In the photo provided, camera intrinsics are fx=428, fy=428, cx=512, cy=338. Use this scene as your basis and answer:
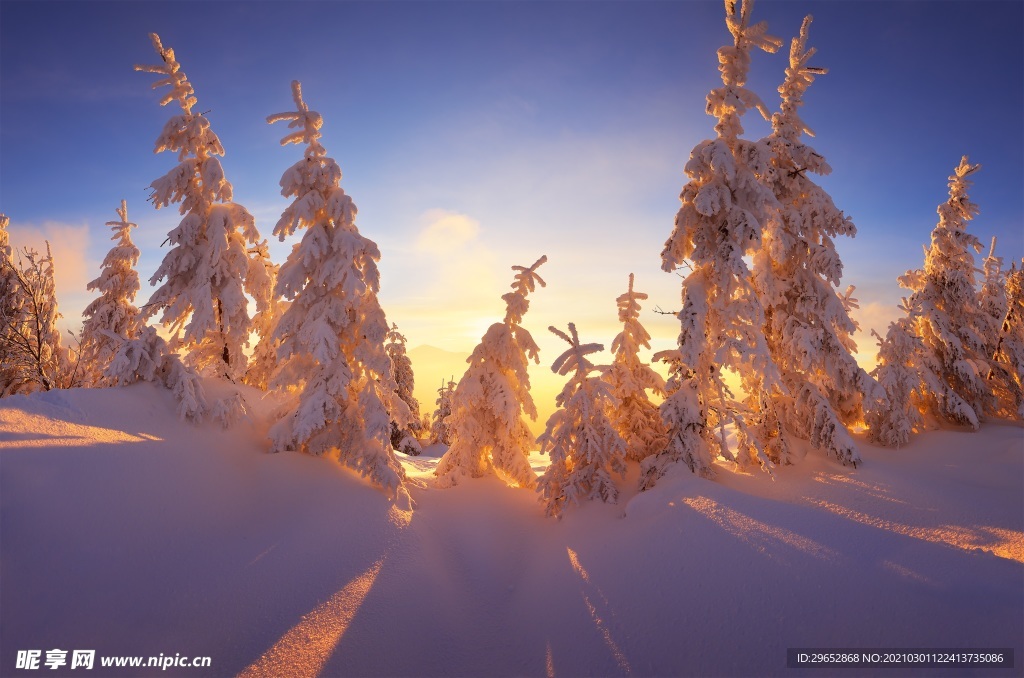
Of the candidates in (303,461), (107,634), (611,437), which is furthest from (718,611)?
(303,461)

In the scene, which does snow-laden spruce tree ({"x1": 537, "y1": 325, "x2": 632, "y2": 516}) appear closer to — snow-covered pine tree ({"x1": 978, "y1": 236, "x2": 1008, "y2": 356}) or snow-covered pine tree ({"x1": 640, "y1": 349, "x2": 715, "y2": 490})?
snow-covered pine tree ({"x1": 640, "y1": 349, "x2": 715, "y2": 490})

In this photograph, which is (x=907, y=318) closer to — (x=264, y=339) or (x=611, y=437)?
(x=611, y=437)

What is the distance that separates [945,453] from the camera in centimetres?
1386

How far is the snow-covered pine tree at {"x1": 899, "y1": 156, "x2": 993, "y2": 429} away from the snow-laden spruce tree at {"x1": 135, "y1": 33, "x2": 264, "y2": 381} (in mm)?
25627

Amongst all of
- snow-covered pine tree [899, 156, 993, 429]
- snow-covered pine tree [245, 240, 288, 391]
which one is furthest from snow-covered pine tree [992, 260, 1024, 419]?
snow-covered pine tree [245, 240, 288, 391]

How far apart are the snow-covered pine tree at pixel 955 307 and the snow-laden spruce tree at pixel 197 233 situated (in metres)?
25.6

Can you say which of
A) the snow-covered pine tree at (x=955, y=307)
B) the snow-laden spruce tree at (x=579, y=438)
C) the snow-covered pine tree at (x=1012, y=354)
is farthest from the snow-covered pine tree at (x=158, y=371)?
the snow-covered pine tree at (x=1012, y=354)

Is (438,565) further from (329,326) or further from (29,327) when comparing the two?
(29,327)

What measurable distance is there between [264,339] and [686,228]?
15.4 m

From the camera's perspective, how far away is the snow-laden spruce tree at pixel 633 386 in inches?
583

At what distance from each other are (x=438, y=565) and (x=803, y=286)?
45.6ft

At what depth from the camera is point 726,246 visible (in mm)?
12078

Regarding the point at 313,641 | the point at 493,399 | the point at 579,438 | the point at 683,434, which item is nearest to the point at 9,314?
the point at 493,399

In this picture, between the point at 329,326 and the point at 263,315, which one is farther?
the point at 263,315
